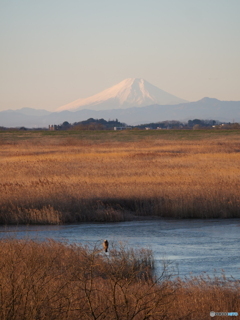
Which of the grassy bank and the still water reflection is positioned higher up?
the grassy bank

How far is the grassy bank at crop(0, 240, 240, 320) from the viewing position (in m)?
6.69

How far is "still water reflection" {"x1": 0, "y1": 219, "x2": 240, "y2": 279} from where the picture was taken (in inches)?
512

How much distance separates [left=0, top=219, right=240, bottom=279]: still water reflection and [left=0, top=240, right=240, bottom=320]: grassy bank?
216cm

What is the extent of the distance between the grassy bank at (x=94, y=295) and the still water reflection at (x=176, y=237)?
7.08 ft

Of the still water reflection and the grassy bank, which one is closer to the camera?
the grassy bank

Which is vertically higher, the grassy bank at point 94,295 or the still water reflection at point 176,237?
the grassy bank at point 94,295

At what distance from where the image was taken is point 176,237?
1686 cm

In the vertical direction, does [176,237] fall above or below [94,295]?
below

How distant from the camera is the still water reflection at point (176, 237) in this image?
13.0 meters

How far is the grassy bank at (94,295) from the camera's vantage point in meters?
6.69

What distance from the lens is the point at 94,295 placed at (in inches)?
341

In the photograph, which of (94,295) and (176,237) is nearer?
(94,295)

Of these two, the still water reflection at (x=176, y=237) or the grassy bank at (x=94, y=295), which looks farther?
the still water reflection at (x=176, y=237)

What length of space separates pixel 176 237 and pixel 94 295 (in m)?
8.51
